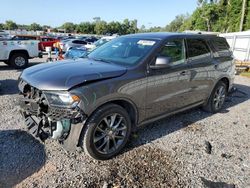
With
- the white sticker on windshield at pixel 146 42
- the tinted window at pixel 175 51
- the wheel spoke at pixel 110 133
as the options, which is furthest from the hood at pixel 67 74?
A: the tinted window at pixel 175 51

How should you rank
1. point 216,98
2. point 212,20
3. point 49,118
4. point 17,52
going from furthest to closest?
1. point 212,20
2. point 17,52
3. point 216,98
4. point 49,118

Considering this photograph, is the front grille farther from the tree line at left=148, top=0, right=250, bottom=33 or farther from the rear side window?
the tree line at left=148, top=0, right=250, bottom=33

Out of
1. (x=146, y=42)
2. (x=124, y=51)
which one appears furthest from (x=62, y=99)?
(x=146, y=42)

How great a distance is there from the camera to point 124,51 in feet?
14.1

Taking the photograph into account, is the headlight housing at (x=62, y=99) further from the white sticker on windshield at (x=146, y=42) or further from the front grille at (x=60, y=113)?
the white sticker on windshield at (x=146, y=42)

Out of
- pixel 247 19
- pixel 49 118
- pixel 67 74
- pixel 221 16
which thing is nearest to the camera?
pixel 49 118

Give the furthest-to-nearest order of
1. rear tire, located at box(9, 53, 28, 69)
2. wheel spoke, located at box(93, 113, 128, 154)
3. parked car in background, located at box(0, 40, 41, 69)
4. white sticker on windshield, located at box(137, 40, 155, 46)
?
rear tire, located at box(9, 53, 28, 69) → parked car in background, located at box(0, 40, 41, 69) → white sticker on windshield, located at box(137, 40, 155, 46) → wheel spoke, located at box(93, 113, 128, 154)

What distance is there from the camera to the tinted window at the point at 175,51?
4159mm

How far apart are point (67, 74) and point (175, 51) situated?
2075 mm

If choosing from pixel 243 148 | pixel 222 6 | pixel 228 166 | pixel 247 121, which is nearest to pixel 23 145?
pixel 228 166

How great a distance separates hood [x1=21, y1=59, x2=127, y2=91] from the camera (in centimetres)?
314

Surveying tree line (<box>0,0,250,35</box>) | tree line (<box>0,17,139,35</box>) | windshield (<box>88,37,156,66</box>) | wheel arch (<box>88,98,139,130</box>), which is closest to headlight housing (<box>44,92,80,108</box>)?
wheel arch (<box>88,98,139,130</box>)

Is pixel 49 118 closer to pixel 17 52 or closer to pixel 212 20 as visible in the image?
pixel 17 52

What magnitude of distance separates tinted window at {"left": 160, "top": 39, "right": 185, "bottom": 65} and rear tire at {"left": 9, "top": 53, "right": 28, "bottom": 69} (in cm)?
923
